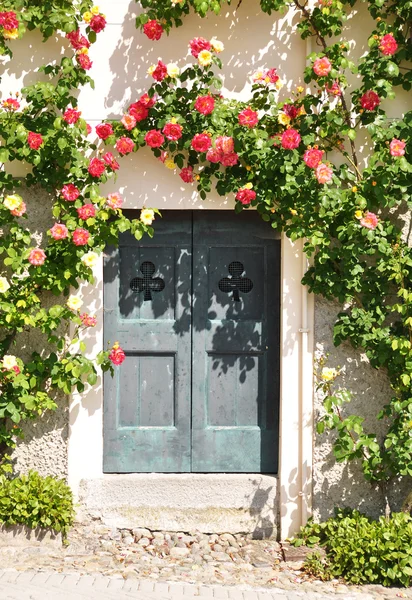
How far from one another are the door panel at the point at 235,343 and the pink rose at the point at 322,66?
101 cm

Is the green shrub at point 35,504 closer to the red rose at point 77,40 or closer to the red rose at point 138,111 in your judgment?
the red rose at point 138,111

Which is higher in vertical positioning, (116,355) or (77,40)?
(77,40)

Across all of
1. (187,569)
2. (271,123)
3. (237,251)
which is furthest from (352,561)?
(271,123)

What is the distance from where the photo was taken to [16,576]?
454cm

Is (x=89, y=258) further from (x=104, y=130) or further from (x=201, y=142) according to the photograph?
(x=201, y=142)

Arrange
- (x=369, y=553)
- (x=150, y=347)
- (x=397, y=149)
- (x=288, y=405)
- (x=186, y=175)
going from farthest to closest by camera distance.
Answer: (x=150, y=347), (x=288, y=405), (x=186, y=175), (x=397, y=149), (x=369, y=553)

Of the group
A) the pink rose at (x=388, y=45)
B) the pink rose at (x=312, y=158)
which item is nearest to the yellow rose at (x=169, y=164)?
A: the pink rose at (x=312, y=158)

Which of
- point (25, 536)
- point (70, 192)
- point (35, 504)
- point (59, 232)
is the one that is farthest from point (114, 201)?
point (25, 536)

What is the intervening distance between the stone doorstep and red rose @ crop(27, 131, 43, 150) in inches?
93.1

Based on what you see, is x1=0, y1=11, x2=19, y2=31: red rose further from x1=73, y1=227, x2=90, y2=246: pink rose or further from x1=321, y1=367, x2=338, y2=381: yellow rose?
x1=321, y1=367, x2=338, y2=381: yellow rose

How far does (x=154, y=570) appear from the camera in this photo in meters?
4.73

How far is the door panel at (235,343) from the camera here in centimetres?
530

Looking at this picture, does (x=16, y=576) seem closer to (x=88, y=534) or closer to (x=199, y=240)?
(x=88, y=534)

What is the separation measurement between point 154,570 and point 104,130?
2.72 meters
